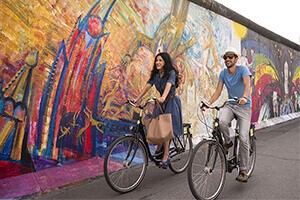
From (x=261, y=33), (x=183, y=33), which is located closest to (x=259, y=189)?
(x=183, y=33)

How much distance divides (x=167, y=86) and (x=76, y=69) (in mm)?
1371

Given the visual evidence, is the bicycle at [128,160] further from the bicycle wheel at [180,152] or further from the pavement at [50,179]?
the pavement at [50,179]

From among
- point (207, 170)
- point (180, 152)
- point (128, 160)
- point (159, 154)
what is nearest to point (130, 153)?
point (128, 160)

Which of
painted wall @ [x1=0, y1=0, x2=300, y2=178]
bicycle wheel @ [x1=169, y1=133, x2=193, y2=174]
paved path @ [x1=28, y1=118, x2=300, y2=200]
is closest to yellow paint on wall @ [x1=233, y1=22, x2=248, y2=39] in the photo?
painted wall @ [x1=0, y1=0, x2=300, y2=178]

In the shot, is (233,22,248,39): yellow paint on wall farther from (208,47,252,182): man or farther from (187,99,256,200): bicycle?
(187,99,256,200): bicycle

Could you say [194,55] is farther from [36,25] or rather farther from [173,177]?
[36,25]

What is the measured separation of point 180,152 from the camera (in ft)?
15.1

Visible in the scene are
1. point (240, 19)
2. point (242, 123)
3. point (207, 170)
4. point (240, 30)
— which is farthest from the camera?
point (240, 30)

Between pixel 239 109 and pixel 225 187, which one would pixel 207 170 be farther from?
pixel 239 109

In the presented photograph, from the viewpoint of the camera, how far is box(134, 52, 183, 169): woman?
13.8ft

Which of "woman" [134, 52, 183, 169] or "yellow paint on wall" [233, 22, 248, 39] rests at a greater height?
"yellow paint on wall" [233, 22, 248, 39]

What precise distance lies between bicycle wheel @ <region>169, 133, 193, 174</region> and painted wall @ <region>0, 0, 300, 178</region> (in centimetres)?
105

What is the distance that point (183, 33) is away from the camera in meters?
6.85

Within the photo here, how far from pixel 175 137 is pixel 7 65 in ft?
8.12
